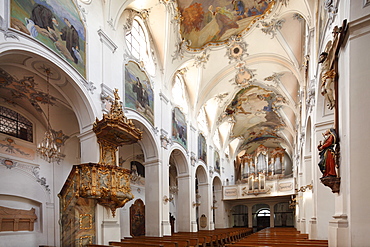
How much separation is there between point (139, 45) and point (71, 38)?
17.7ft

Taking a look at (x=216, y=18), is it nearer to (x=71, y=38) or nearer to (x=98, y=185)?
(x=71, y=38)

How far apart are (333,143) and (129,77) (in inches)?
330

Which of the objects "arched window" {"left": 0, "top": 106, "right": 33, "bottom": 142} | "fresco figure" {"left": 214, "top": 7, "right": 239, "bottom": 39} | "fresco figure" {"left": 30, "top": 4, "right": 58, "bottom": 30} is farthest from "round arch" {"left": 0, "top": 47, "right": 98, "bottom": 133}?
"fresco figure" {"left": 214, "top": 7, "right": 239, "bottom": 39}

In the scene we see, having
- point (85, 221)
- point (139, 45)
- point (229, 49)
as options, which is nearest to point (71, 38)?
point (85, 221)

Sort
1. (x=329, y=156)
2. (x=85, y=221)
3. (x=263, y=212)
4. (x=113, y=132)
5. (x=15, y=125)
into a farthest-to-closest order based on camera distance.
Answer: (x=263, y=212) < (x=15, y=125) < (x=113, y=132) < (x=85, y=221) < (x=329, y=156)

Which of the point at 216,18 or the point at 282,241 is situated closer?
the point at 282,241

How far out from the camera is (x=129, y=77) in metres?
12.1

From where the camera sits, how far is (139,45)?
13859mm

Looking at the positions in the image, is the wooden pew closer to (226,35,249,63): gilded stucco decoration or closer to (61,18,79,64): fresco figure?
(61,18,79,64): fresco figure

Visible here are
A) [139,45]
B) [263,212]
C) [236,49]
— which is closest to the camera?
[139,45]

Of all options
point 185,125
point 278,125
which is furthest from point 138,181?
point 278,125

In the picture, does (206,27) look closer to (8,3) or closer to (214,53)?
(214,53)

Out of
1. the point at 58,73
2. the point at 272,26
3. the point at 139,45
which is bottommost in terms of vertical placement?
the point at 58,73

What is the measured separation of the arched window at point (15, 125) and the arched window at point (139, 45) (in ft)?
16.4
